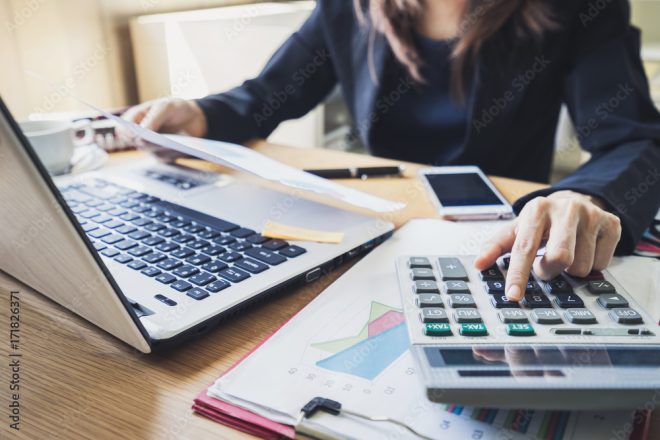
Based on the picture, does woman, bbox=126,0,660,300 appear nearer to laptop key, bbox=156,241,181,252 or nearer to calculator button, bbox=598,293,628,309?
calculator button, bbox=598,293,628,309

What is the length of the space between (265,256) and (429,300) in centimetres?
16

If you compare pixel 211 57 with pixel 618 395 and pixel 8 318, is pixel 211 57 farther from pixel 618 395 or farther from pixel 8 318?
pixel 618 395

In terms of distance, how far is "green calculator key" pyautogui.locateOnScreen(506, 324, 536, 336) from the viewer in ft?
1.09

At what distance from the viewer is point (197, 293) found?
401 millimetres

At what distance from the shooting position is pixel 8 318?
1.39 ft

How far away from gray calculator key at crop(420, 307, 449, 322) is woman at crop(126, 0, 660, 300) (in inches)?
9.3

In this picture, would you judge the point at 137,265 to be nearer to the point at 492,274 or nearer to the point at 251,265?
the point at 251,265

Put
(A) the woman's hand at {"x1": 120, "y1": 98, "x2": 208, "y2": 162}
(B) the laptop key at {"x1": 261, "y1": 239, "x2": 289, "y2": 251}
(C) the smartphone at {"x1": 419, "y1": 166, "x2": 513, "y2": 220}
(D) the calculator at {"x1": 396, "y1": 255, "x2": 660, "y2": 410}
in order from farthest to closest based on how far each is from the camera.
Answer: (A) the woman's hand at {"x1": 120, "y1": 98, "x2": 208, "y2": 162}
(C) the smartphone at {"x1": 419, "y1": 166, "x2": 513, "y2": 220}
(B) the laptop key at {"x1": 261, "y1": 239, "x2": 289, "y2": 251}
(D) the calculator at {"x1": 396, "y1": 255, "x2": 660, "y2": 410}

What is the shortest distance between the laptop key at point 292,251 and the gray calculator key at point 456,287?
141mm

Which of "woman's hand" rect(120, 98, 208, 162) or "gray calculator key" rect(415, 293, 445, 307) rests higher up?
"woman's hand" rect(120, 98, 208, 162)

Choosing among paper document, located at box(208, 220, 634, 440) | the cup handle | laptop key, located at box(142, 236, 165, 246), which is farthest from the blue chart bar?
the cup handle

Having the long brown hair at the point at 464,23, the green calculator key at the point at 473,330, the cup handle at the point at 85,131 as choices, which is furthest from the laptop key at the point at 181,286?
the long brown hair at the point at 464,23

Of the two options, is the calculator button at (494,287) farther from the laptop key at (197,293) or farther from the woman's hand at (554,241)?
the laptop key at (197,293)

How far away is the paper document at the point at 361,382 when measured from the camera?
0.97ft
